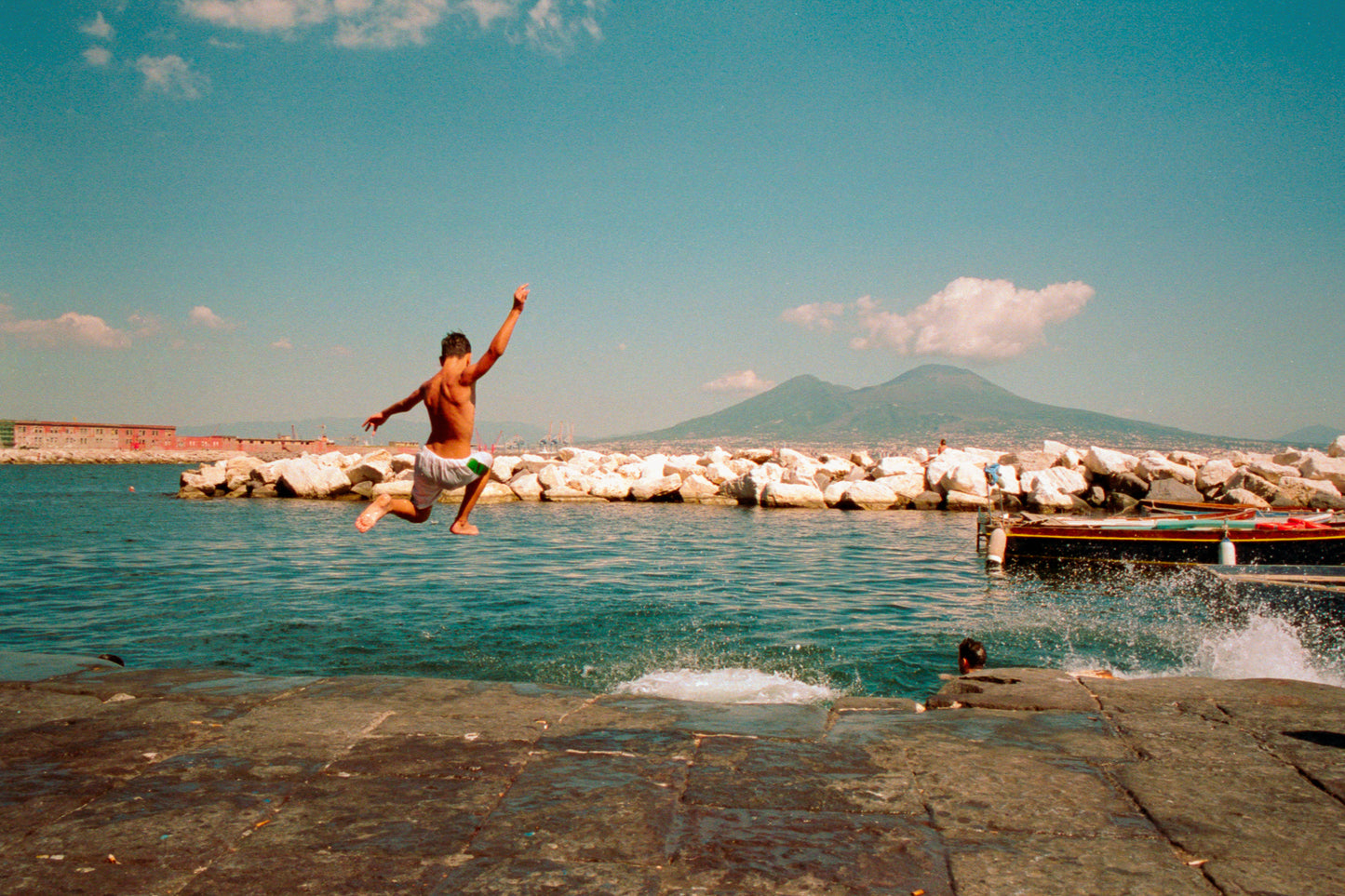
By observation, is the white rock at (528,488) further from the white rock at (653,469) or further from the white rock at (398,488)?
the white rock at (398,488)

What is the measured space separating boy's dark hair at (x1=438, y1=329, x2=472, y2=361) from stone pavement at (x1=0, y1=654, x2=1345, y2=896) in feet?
8.44

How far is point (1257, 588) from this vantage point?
1190 cm

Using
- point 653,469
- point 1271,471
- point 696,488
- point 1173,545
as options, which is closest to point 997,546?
point 1173,545

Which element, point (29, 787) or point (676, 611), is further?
point (676, 611)

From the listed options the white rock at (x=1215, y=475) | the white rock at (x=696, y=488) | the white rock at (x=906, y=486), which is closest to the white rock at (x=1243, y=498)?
the white rock at (x=1215, y=475)

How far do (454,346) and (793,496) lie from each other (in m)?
28.9

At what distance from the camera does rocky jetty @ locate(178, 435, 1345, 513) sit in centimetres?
3150

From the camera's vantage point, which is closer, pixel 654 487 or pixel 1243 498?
pixel 1243 498

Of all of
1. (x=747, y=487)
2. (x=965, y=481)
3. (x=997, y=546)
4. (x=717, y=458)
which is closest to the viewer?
(x=997, y=546)

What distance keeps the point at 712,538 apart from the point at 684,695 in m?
16.3

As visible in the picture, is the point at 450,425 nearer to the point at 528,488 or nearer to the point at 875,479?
the point at 528,488

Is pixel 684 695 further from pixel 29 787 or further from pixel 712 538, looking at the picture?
pixel 712 538

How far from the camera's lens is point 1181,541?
59.0 ft

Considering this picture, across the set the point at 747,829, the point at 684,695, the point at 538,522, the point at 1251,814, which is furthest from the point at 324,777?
the point at 538,522
